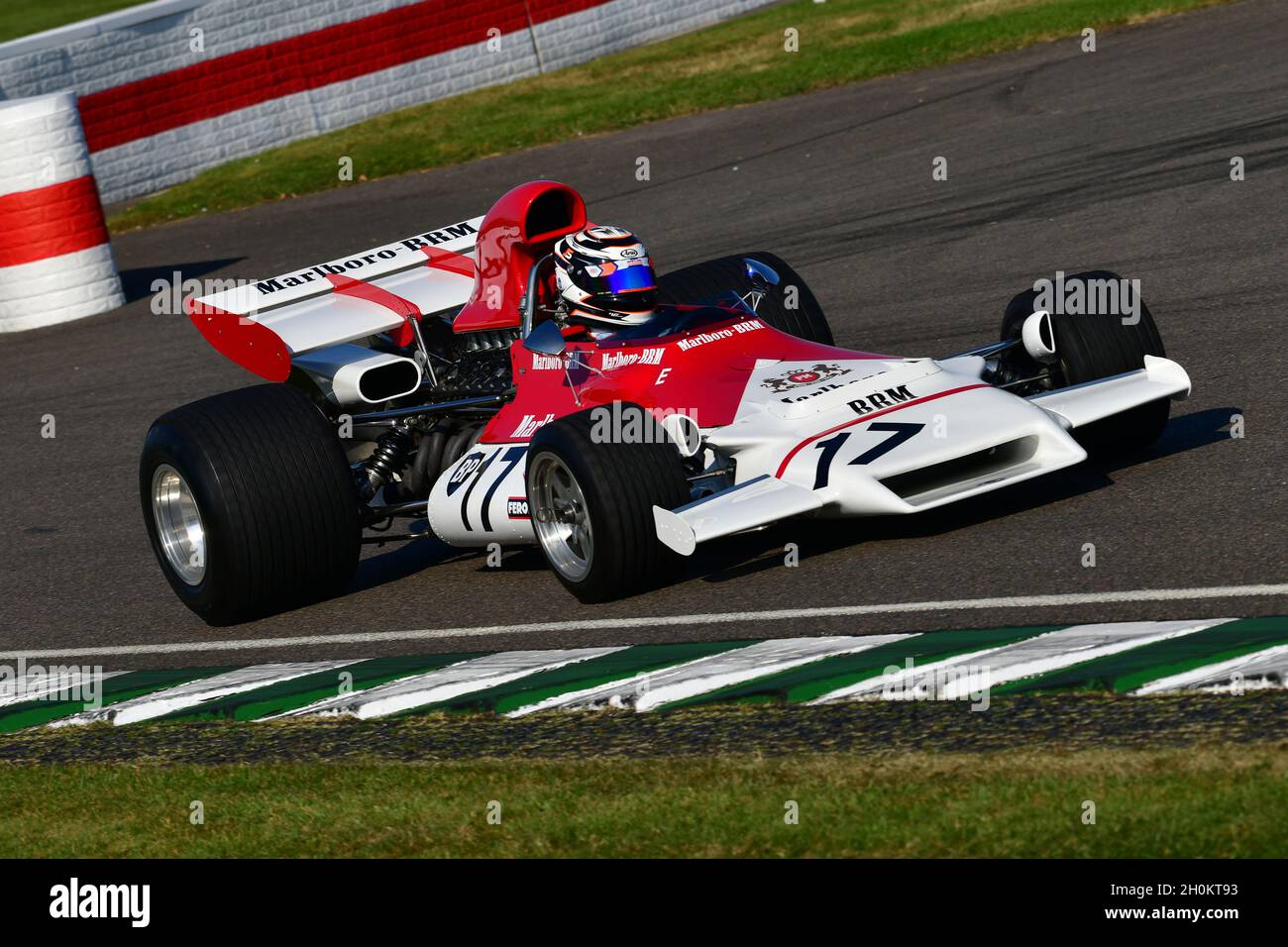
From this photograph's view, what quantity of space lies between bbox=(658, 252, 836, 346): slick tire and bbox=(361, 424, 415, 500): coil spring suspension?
1524mm

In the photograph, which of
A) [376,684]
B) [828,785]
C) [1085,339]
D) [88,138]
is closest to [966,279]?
[1085,339]

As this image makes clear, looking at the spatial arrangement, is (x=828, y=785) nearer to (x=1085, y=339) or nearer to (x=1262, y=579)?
(x=1262, y=579)

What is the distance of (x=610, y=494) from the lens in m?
7.32

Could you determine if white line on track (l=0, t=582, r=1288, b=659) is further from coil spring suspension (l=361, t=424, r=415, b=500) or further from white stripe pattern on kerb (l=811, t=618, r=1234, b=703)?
coil spring suspension (l=361, t=424, r=415, b=500)

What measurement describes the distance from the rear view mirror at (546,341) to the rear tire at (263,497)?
3.16 feet

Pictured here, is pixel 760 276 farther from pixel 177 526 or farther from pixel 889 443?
pixel 177 526

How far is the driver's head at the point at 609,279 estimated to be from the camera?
27.6ft

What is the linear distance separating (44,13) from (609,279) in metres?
31.0

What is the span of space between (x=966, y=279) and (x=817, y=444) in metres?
5.74

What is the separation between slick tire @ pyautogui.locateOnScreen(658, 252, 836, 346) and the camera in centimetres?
972
